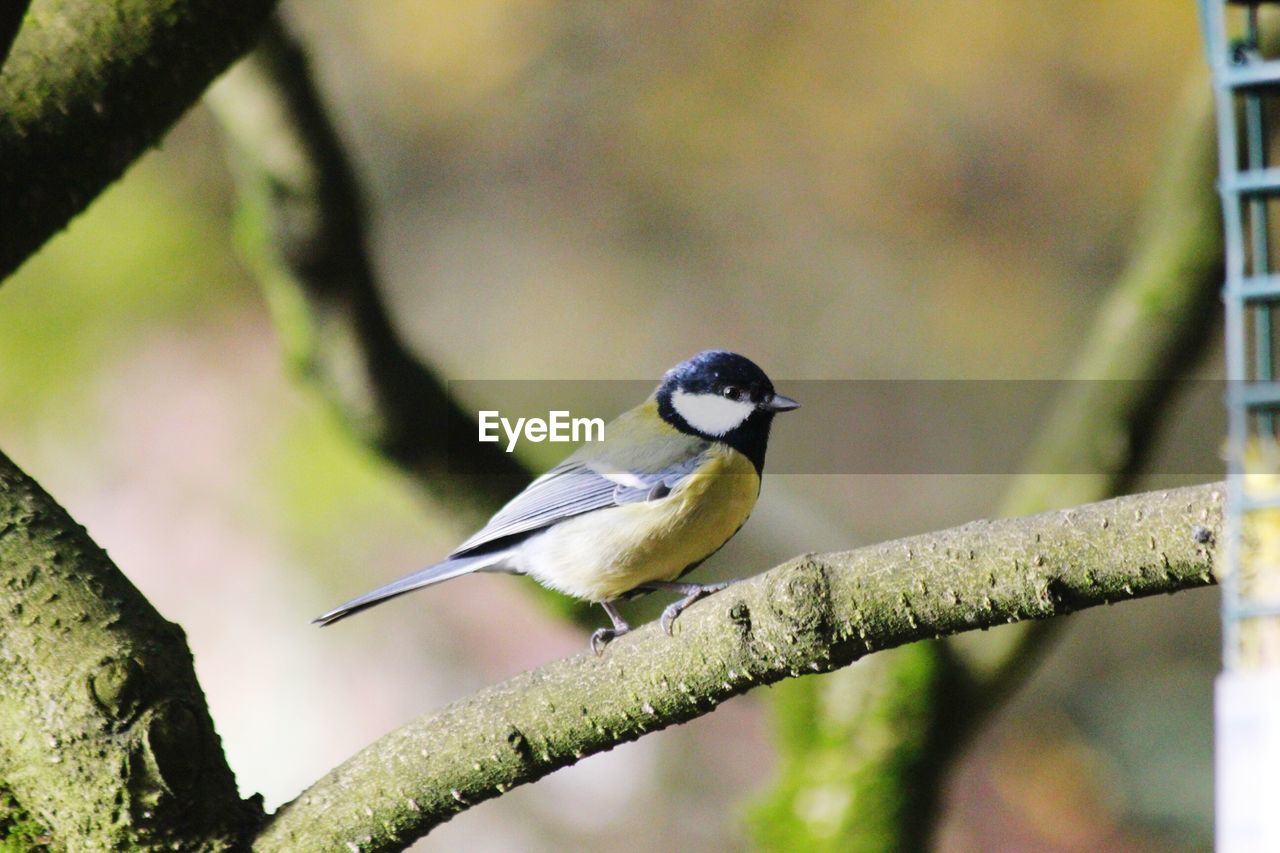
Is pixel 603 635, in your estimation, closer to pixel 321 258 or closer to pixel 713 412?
pixel 713 412

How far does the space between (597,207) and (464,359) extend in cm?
70

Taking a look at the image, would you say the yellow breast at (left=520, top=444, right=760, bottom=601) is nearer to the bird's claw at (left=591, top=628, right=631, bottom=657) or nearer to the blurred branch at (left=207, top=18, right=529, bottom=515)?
the bird's claw at (left=591, top=628, right=631, bottom=657)

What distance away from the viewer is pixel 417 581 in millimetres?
1828

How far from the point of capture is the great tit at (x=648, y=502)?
1.95 m

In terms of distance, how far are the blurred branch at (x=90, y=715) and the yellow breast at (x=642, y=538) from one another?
72cm

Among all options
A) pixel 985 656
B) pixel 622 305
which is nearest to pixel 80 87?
pixel 985 656

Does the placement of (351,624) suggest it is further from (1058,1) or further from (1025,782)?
(1058,1)

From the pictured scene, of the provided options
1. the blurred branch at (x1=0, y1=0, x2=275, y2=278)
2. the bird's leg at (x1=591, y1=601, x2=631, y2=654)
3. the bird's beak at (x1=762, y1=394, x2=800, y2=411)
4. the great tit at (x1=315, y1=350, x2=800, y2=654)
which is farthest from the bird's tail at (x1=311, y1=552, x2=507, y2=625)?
the blurred branch at (x1=0, y1=0, x2=275, y2=278)

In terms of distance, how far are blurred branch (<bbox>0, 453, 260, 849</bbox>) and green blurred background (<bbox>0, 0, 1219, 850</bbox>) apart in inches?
107

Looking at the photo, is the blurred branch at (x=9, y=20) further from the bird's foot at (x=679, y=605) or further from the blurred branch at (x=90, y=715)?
the bird's foot at (x=679, y=605)

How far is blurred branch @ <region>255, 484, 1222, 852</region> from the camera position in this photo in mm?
1104

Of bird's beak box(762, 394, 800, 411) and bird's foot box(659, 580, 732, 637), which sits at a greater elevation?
bird's beak box(762, 394, 800, 411)

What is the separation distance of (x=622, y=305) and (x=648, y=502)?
8.70 feet

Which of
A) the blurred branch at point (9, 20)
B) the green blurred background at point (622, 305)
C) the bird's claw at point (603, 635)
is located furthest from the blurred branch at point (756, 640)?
the green blurred background at point (622, 305)
